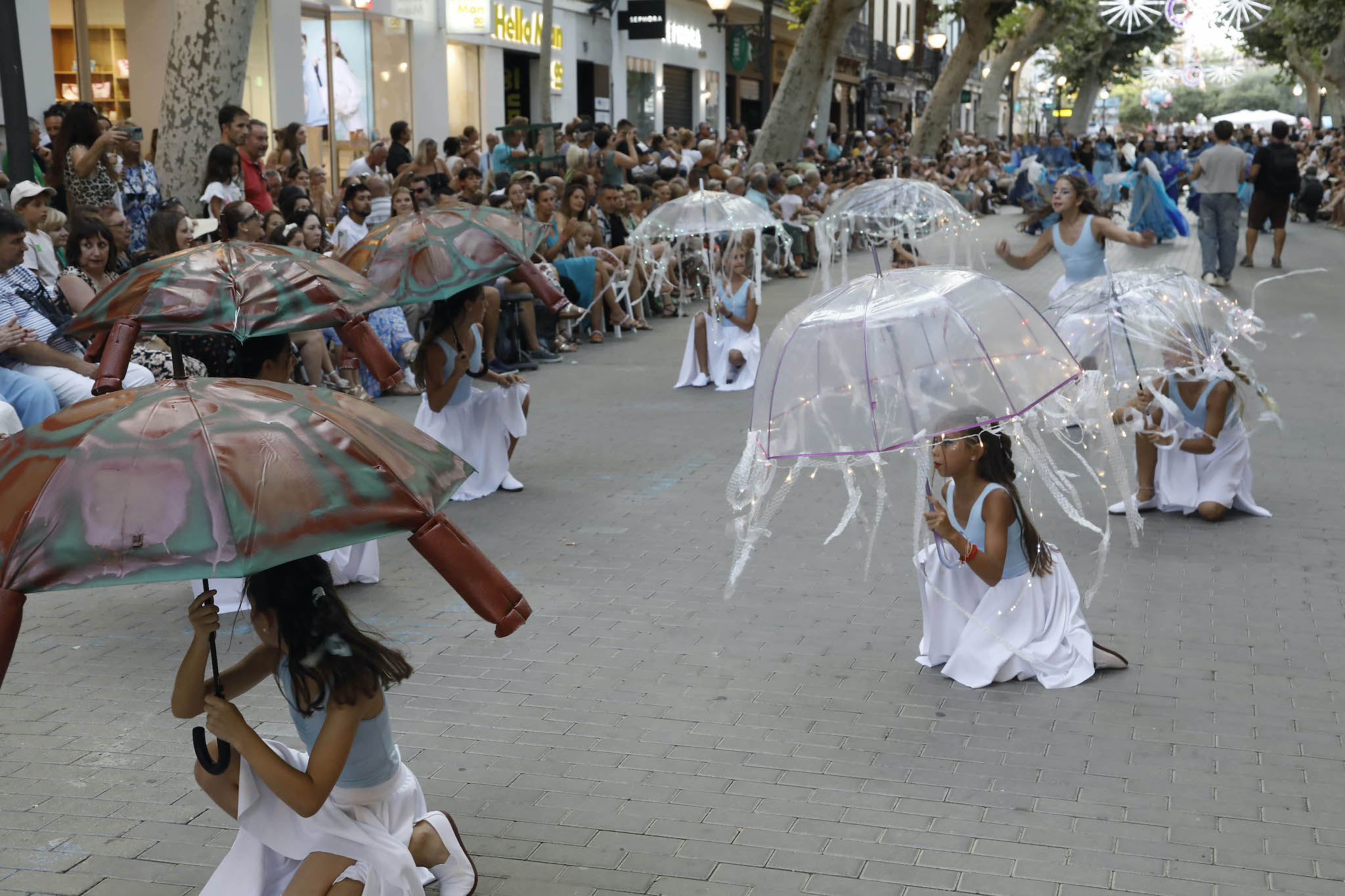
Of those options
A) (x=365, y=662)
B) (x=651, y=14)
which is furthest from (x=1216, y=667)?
(x=651, y=14)

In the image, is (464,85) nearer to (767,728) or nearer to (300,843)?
(767,728)

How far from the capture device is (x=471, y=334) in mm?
7988

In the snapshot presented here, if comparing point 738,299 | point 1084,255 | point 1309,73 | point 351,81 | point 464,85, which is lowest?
point 738,299

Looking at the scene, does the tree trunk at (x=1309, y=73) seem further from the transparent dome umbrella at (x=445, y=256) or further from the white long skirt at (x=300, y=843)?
the white long skirt at (x=300, y=843)

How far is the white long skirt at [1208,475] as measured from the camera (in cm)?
734

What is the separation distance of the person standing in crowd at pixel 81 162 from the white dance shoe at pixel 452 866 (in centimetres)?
825

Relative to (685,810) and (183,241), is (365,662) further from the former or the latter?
(183,241)

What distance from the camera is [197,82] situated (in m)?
12.2

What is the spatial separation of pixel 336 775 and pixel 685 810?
1357mm

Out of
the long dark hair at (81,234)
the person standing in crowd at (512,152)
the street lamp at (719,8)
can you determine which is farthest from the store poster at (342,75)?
the long dark hair at (81,234)

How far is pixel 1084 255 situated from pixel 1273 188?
40.5 ft

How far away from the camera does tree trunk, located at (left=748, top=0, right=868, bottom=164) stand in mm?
25625

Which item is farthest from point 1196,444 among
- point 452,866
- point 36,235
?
point 36,235

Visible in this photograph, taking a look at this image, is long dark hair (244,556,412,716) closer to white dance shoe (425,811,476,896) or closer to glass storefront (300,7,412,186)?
white dance shoe (425,811,476,896)
